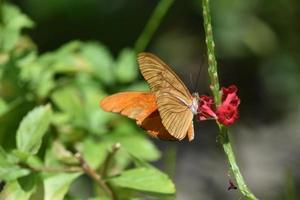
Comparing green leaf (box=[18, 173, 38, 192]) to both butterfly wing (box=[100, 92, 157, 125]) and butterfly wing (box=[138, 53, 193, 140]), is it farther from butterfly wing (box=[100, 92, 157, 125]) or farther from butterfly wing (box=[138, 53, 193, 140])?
butterfly wing (box=[138, 53, 193, 140])

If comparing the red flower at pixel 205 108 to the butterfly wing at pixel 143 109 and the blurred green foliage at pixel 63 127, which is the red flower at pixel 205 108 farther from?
the blurred green foliage at pixel 63 127

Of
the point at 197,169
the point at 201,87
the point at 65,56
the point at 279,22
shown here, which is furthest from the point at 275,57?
the point at 65,56

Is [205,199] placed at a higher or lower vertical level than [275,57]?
lower

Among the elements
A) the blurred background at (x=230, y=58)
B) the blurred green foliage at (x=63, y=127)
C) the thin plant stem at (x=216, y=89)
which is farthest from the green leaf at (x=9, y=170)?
the blurred background at (x=230, y=58)

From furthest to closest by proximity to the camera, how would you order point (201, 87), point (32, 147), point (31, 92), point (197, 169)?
point (201, 87), point (197, 169), point (31, 92), point (32, 147)

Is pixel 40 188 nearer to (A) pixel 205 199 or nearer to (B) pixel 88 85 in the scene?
(B) pixel 88 85

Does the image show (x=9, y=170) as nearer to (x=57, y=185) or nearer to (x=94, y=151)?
(x=57, y=185)
